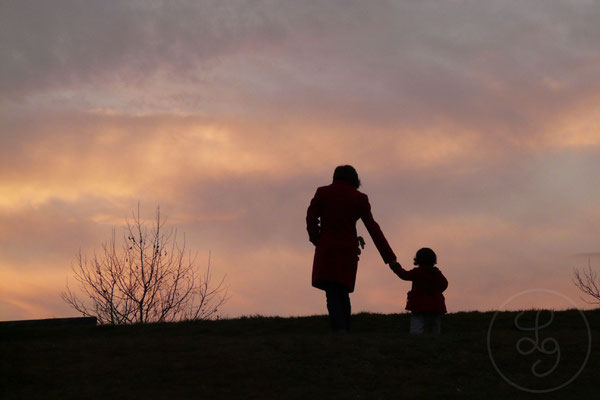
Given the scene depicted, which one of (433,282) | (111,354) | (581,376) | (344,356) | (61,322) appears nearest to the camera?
(581,376)

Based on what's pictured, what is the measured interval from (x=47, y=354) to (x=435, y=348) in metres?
5.26

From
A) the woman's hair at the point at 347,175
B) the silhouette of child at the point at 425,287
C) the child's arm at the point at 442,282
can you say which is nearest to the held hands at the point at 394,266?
the silhouette of child at the point at 425,287

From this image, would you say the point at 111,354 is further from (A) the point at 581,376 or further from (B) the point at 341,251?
(A) the point at 581,376

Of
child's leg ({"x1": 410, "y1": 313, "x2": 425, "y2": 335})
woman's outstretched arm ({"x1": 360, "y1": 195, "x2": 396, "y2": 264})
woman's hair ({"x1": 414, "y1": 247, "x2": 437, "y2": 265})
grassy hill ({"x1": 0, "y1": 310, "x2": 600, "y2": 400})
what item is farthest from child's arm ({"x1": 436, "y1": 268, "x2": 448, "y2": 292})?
grassy hill ({"x1": 0, "y1": 310, "x2": 600, "y2": 400})

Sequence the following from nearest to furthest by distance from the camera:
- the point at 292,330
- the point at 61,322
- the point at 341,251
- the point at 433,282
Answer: the point at 341,251 < the point at 433,282 < the point at 292,330 < the point at 61,322

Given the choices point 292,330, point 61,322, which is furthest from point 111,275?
point 292,330

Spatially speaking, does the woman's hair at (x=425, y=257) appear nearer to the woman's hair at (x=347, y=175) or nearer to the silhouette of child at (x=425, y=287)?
the silhouette of child at (x=425, y=287)

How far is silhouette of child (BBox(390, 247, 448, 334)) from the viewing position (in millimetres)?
12562

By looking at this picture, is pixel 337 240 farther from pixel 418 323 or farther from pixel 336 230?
pixel 418 323

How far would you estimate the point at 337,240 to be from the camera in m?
11.6

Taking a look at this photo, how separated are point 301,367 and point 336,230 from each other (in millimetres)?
2619

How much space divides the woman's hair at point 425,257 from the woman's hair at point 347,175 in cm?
163

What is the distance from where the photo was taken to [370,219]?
11953mm

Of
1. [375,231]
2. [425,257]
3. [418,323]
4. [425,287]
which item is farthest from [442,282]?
[375,231]
